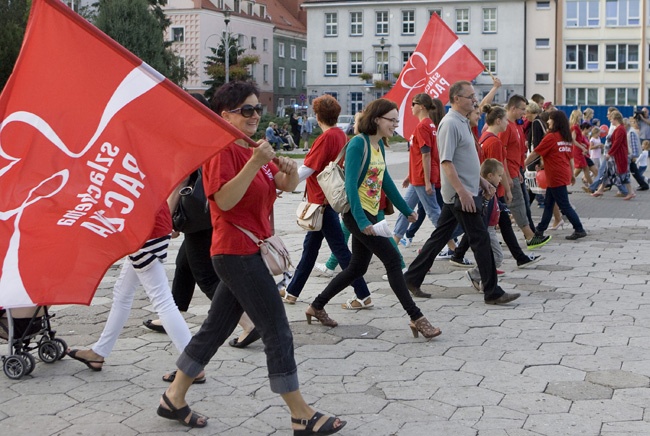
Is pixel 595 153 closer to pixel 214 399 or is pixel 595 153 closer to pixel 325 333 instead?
pixel 325 333

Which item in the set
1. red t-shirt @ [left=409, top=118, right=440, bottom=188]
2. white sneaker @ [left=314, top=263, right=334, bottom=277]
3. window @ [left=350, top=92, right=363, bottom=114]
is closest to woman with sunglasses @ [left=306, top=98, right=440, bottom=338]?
white sneaker @ [left=314, top=263, right=334, bottom=277]

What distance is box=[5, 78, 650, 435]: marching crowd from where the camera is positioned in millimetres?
4875

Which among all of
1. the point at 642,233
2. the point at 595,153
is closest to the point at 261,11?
the point at 595,153

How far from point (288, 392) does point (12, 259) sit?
5.23 feet

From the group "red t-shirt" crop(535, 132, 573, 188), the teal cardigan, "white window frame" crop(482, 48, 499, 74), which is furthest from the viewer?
"white window frame" crop(482, 48, 499, 74)

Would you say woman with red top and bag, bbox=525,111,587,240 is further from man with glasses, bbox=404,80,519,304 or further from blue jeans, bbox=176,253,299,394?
blue jeans, bbox=176,253,299,394

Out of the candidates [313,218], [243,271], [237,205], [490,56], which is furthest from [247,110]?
[490,56]

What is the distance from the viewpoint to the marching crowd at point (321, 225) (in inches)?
192

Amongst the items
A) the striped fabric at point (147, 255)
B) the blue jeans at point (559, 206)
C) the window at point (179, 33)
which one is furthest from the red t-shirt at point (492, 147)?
the window at point (179, 33)

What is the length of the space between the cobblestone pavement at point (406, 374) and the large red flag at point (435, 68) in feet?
15.8

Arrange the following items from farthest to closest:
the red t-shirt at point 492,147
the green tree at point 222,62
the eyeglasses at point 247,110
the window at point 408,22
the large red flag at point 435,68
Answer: the window at point 408,22 < the green tree at point 222,62 < the large red flag at point 435,68 < the red t-shirt at point 492,147 < the eyeglasses at point 247,110

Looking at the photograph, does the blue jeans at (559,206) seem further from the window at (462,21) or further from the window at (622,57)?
the window at (462,21)

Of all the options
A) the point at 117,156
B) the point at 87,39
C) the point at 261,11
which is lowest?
the point at 117,156

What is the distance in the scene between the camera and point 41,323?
20.6 feet
